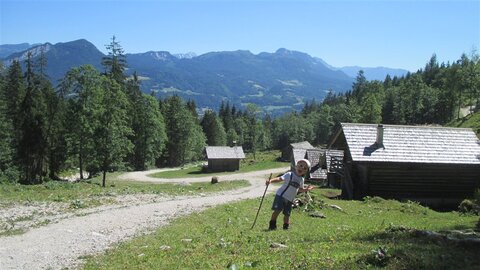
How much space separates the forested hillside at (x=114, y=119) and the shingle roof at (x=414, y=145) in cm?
3177

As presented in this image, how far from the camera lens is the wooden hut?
1332 inches

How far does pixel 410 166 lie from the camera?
111 feet

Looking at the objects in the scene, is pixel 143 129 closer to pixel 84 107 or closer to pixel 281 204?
pixel 84 107

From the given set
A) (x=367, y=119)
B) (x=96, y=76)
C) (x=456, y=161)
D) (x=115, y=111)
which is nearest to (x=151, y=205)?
(x=456, y=161)

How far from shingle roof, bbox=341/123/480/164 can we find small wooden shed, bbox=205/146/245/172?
2189 inches

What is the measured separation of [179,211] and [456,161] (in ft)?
78.0

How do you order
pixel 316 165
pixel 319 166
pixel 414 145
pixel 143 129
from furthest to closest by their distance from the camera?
1. pixel 143 129
2. pixel 316 165
3. pixel 319 166
4. pixel 414 145

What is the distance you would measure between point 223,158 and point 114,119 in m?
39.8

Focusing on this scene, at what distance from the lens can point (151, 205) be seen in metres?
27.3

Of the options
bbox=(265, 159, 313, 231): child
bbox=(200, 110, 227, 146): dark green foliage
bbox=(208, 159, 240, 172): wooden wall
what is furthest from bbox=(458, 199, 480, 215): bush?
bbox=(200, 110, 227, 146): dark green foliage

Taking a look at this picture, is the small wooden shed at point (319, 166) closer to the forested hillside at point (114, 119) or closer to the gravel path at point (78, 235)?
the forested hillside at point (114, 119)

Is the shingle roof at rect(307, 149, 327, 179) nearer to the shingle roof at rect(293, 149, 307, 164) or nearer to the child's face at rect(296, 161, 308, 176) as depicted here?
the shingle roof at rect(293, 149, 307, 164)

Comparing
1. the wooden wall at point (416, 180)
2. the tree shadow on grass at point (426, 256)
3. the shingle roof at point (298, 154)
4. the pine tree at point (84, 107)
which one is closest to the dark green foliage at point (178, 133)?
the shingle roof at point (298, 154)

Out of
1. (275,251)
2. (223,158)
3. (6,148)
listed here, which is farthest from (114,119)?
(275,251)
